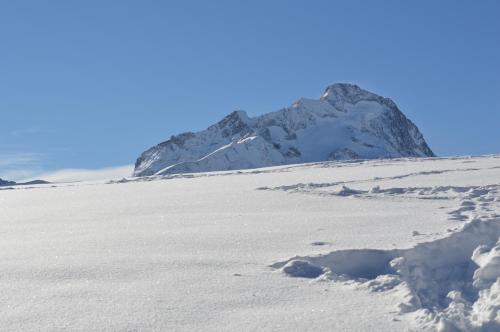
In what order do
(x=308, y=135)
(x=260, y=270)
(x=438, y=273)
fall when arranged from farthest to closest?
(x=308, y=135) < (x=438, y=273) < (x=260, y=270)

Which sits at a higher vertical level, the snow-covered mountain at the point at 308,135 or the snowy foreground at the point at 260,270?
the snow-covered mountain at the point at 308,135

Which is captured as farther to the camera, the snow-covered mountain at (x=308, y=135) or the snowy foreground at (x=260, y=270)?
the snow-covered mountain at (x=308, y=135)

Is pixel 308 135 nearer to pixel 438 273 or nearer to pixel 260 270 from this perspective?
pixel 438 273

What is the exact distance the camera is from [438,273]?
13.8 ft

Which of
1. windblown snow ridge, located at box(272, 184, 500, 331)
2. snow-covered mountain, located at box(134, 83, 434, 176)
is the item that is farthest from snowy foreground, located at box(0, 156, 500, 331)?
snow-covered mountain, located at box(134, 83, 434, 176)

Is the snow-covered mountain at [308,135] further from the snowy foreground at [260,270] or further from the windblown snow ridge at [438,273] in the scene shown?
the windblown snow ridge at [438,273]

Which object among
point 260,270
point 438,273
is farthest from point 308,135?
point 260,270

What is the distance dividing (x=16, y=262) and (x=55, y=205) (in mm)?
4861

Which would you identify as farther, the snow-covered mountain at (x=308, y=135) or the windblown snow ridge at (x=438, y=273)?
the snow-covered mountain at (x=308, y=135)

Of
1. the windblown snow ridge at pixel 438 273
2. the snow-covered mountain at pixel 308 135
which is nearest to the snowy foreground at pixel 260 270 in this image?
the windblown snow ridge at pixel 438 273

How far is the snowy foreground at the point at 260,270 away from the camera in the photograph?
10.4 ft

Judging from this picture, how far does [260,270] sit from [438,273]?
3.95 feet

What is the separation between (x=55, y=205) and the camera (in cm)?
914

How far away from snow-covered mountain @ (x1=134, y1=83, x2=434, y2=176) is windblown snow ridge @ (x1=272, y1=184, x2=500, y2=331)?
96.8 m
